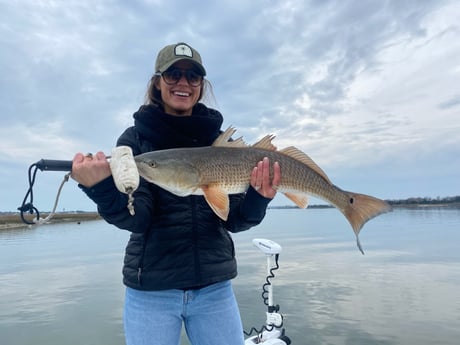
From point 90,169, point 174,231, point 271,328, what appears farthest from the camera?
point 271,328

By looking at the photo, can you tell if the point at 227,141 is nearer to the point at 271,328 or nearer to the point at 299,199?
the point at 299,199

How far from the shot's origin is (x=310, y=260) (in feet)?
62.1

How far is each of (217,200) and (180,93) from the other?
3.38ft

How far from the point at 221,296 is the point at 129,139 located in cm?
151

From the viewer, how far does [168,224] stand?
2848 mm

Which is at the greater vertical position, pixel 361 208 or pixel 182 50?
pixel 182 50

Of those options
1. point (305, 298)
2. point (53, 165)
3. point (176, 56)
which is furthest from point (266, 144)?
point (305, 298)

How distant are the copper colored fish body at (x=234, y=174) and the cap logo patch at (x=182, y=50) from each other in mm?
752

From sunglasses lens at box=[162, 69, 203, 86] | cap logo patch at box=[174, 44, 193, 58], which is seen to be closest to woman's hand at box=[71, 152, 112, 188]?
sunglasses lens at box=[162, 69, 203, 86]

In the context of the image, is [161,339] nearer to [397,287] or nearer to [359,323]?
[359,323]

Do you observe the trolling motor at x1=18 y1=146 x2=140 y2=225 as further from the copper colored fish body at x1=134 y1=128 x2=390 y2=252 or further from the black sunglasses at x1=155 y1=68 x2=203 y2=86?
the black sunglasses at x1=155 y1=68 x2=203 y2=86

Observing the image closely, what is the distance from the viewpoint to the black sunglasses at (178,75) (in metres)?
3.16

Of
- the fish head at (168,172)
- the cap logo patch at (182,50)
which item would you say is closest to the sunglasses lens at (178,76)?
the cap logo patch at (182,50)

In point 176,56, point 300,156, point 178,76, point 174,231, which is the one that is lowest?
point 174,231
